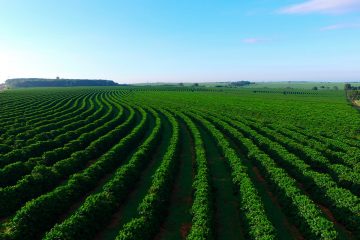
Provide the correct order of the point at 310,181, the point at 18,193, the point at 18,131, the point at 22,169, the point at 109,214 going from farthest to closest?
the point at 18,131 → the point at 22,169 → the point at 310,181 → the point at 18,193 → the point at 109,214

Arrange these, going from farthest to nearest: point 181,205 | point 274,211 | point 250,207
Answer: point 181,205 → point 274,211 → point 250,207

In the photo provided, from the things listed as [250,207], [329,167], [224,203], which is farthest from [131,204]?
[329,167]

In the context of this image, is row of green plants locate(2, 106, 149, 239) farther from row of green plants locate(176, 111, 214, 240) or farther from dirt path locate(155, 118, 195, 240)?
row of green plants locate(176, 111, 214, 240)

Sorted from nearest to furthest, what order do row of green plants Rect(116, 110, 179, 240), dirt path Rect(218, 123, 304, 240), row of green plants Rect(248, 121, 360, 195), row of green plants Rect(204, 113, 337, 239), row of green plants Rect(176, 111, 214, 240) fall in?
row of green plants Rect(176, 111, 214, 240), row of green plants Rect(116, 110, 179, 240), row of green plants Rect(204, 113, 337, 239), dirt path Rect(218, 123, 304, 240), row of green plants Rect(248, 121, 360, 195)

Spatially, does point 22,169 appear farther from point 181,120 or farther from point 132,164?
point 181,120

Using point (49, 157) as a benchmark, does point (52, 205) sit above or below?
above

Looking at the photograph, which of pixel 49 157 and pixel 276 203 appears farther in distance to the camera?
pixel 49 157

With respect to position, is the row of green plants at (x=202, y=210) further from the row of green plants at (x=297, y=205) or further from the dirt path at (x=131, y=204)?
the row of green plants at (x=297, y=205)

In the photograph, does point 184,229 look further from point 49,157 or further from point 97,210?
point 49,157

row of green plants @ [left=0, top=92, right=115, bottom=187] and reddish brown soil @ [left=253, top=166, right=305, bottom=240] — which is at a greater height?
row of green plants @ [left=0, top=92, right=115, bottom=187]

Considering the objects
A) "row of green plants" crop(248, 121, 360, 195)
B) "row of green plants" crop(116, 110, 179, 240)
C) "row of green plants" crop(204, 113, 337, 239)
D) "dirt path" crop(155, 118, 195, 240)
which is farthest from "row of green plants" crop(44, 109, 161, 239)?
"row of green plants" crop(248, 121, 360, 195)

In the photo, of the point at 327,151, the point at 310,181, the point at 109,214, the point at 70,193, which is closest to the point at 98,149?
the point at 70,193
